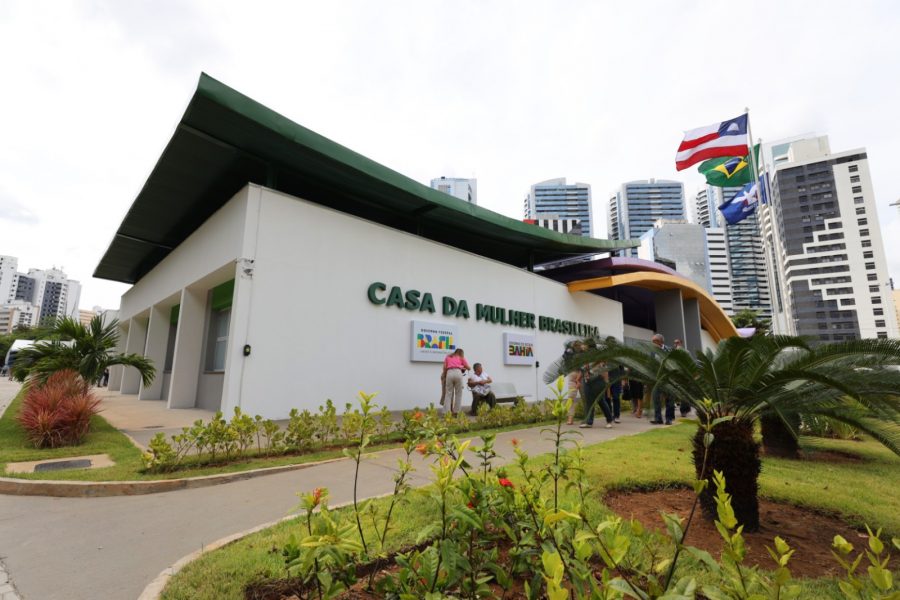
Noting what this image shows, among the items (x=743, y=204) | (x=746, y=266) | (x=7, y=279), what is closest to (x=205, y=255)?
(x=743, y=204)

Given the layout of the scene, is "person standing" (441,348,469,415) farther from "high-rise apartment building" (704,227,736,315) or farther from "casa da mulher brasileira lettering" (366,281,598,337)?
"high-rise apartment building" (704,227,736,315)

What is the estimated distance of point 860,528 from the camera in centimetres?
356

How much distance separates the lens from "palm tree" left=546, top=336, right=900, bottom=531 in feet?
11.1

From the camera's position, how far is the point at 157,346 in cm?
1614

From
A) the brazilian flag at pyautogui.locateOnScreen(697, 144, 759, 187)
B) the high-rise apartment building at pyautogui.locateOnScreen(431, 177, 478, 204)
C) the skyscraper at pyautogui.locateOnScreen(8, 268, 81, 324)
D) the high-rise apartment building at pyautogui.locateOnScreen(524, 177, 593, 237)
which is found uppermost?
the high-rise apartment building at pyautogui.locateOnScreen(524, 177, 593, 237)

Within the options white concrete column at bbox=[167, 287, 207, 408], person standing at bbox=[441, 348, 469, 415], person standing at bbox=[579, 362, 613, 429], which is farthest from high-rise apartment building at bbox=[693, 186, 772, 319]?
white concrete column at bbox=[167, 287, 207, 408]

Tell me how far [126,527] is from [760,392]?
548cm

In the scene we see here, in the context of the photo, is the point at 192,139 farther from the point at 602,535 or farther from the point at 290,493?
the point at 602,535

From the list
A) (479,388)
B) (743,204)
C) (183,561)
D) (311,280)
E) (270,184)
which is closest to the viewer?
(183,561)

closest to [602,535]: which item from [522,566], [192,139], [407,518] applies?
[522,566]

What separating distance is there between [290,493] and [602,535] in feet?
12.4

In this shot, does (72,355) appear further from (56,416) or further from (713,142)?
(713,142)

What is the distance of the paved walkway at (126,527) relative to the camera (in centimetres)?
275

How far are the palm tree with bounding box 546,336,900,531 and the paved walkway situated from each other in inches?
97.8
